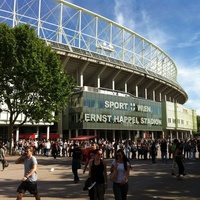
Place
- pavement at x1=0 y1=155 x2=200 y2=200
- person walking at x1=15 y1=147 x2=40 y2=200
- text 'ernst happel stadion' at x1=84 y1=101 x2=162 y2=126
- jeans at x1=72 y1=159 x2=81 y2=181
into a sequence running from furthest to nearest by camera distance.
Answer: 1. text 'ernst happel stadion' at x1=84 y1=101 x2=162 y2=126
2. jeans at x1=72 y1=159 x2=81 y2=181
3. pavement at x1=0 y1=155 x2=200 y2=200
4. person walking at x1=15 y1=147 x2=40 y2=200

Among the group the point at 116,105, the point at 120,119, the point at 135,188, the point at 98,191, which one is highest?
the point at 116,105

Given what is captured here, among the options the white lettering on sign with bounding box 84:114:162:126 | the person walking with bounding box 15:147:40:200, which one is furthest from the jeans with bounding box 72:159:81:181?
the white lettering on sign with bounding box 84:114:162:126

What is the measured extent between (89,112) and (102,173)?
47971mm

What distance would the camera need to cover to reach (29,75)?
2823cm

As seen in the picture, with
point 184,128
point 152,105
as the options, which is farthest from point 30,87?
point 184,128

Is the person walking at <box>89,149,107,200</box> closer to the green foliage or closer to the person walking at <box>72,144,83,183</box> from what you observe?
the person walking at <box>72,144,83,183</box>

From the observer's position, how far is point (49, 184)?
1153 centimetres

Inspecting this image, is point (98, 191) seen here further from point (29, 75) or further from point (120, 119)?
point (120, 119)

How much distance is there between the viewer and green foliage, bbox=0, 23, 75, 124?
28.4 meters

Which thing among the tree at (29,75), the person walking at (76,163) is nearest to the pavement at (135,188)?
the person walking at (76,163)

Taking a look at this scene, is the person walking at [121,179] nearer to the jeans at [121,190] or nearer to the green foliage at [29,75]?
the jeans at [121,190]

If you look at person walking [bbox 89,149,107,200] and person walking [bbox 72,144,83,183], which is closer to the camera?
person walking [bbox 89,149,107,200]

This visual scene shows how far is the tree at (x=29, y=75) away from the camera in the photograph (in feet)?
93.1

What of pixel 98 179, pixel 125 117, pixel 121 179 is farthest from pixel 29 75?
pixel 125 117
